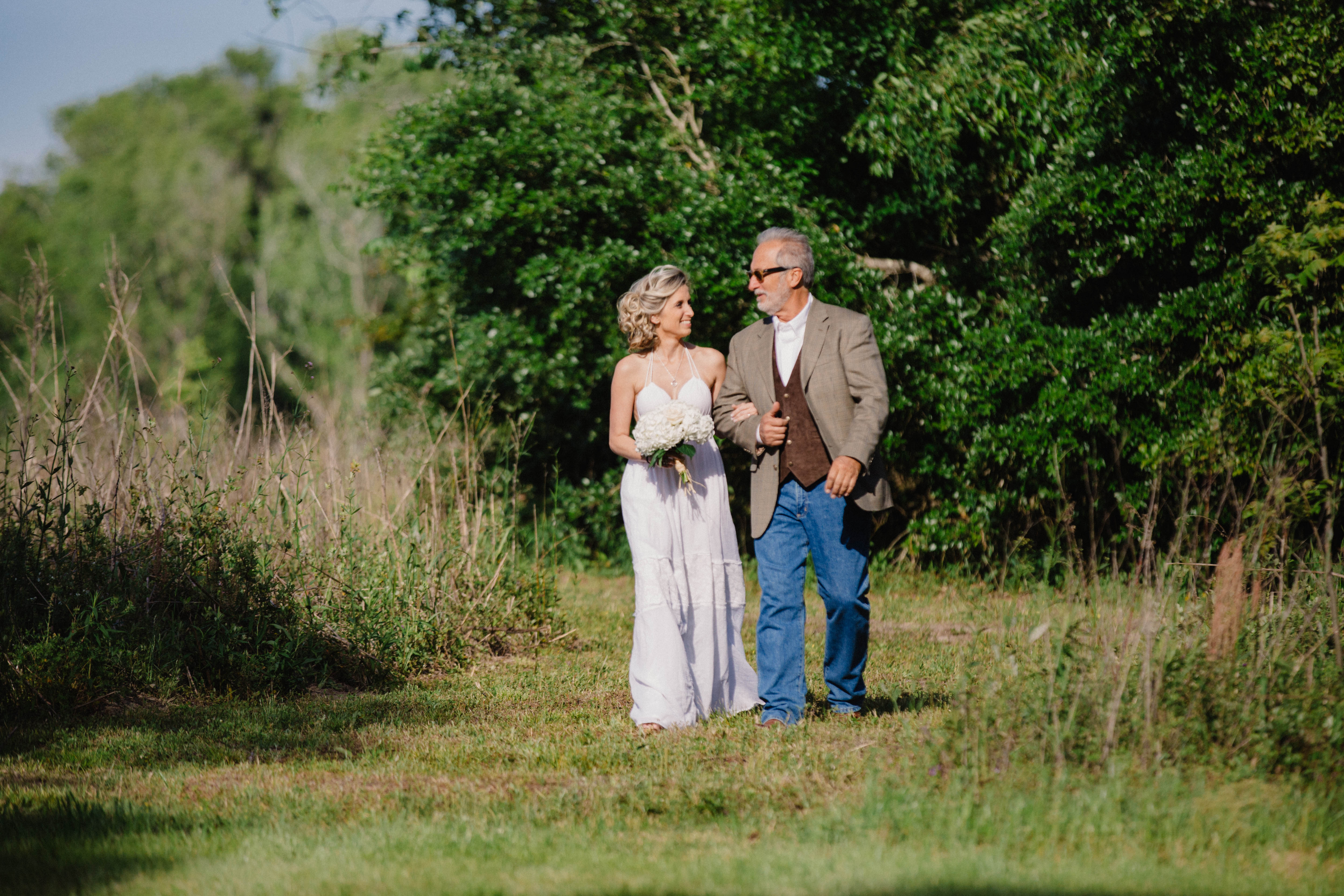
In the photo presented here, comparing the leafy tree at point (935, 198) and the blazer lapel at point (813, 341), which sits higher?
the leafy tree at point (935, 198)

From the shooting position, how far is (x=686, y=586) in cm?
616

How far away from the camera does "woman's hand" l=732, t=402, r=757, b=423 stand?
571 centimetres

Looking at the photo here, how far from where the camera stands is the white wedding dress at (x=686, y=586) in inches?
235

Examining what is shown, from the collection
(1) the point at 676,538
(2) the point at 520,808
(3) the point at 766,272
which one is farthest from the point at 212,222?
(2) the point at 520,808

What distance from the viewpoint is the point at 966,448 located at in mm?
10977

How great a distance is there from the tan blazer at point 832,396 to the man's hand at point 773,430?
9 centimetres

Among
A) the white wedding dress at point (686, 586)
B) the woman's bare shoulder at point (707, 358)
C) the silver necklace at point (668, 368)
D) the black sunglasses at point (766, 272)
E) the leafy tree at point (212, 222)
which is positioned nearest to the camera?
the black sunglasses at point (766, 272)

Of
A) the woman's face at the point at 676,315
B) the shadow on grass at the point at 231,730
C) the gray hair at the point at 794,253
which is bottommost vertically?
the shadow on grass at the point at 231,730

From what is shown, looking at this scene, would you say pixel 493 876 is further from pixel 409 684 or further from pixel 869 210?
pixel 869 210

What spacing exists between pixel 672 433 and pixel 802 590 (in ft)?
3.36

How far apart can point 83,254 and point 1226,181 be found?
40240 mm

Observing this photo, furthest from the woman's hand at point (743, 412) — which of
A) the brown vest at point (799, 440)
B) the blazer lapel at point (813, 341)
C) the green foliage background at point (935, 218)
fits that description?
the green foliage background at point (935, 218)

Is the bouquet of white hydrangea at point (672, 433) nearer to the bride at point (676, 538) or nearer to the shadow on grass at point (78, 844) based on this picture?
the bride at point (676, 538)

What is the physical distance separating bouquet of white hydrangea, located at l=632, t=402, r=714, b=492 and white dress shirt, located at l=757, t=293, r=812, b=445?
0.36 meters
